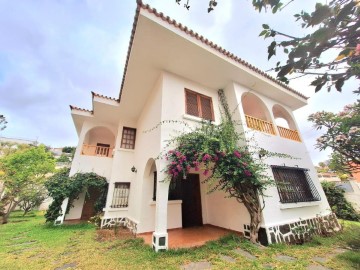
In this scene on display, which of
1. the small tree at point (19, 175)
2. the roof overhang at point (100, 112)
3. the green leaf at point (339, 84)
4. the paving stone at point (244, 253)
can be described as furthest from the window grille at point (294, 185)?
the small tree at point (19, 175)

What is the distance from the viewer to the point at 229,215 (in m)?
6.41

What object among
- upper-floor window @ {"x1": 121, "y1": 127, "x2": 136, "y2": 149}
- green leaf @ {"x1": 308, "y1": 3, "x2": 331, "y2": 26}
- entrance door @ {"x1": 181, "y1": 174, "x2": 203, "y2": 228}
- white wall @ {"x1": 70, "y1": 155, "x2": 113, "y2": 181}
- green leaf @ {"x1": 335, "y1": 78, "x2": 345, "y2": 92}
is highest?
upper-floor window @ {"x1": 121, "y1": 127, "x2": 136, "y2": 149}

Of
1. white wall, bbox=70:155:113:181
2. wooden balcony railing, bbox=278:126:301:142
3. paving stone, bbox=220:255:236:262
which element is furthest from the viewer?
white wall, bbox=70:155:113:181

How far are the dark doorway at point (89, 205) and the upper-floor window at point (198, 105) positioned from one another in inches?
348

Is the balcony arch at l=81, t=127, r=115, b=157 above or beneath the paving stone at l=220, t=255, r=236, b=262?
above

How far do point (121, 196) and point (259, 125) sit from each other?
8140mm

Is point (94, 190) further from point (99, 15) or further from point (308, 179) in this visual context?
point (308, 179)

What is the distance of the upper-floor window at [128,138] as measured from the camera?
9820mm

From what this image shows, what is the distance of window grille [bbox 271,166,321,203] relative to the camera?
614 cm

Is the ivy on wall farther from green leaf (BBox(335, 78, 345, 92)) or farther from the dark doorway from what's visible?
green leaf (BBox(335, 78, 345, 92))

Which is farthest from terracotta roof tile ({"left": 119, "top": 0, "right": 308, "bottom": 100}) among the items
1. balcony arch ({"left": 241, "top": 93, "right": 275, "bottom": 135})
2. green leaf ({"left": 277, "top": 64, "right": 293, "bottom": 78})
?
green leaf ({"left": 277, "top": 64, "right": 293, "bottom": 78})

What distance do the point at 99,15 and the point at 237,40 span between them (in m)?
4.53

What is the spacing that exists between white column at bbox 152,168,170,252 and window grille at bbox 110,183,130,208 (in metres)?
4.67

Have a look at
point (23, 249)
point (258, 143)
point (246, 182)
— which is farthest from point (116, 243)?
point (258, 143)
